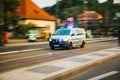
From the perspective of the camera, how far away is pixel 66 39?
2277cm

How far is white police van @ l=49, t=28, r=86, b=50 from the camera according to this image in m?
22.7

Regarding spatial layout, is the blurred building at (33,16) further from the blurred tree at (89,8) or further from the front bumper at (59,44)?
the blurred tree at (89,8)

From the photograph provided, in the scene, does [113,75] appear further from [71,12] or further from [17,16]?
[71,12]

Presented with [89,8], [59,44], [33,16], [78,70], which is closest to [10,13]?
[59,44]

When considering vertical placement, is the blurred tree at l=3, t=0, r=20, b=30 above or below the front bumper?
above

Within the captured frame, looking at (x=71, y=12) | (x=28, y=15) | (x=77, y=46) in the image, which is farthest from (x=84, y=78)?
(x=71, y=12)

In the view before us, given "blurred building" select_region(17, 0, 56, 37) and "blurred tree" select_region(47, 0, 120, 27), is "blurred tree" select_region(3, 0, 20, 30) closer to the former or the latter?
"blurred building" select_region(17, 0, 56, 37)

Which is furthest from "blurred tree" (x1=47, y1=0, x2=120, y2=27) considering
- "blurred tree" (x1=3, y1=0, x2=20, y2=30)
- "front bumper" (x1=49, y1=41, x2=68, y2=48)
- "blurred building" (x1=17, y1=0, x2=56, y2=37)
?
"front bumper" (x1=49, y1=41, x2=68, y2=48)

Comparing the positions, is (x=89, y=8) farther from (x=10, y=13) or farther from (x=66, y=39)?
(x=66, y=39)

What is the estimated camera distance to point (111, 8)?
106 m

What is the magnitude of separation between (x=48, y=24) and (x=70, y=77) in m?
46.3

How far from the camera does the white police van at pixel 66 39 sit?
22719mm

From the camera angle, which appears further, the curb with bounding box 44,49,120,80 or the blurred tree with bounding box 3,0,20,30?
the blurred tree with bounding box 3,0,20,30

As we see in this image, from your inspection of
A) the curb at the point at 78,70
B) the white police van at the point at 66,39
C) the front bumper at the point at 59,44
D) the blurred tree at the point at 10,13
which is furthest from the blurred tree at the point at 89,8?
the curb at the point at 78,70
